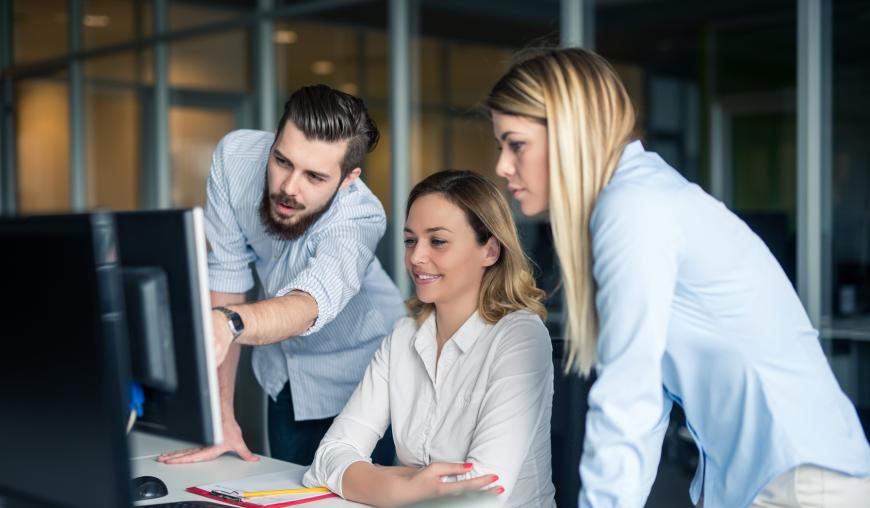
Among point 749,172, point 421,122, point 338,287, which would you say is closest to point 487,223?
point 338,287

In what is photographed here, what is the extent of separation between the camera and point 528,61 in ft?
5.14

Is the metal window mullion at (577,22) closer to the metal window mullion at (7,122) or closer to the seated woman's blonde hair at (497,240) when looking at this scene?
the seated woman's blonde hair at (497,240)

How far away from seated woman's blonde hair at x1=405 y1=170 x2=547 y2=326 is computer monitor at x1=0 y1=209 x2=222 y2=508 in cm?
86

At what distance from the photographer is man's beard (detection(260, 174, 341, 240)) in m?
2.23

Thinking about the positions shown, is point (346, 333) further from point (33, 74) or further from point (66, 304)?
point (33, 74)

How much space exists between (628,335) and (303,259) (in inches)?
44.3

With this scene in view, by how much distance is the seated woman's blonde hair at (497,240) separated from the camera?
6.91ft

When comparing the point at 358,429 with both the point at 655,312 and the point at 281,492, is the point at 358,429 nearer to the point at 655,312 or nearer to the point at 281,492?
the point at 281,492

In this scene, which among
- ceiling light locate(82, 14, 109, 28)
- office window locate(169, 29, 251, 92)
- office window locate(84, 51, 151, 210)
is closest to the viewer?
office window locate(169, 29, 251, 92)

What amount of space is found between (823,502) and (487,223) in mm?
894

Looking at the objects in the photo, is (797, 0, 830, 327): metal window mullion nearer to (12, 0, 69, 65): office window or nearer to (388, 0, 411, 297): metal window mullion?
(388, 0, 411, 297): metal window mullion

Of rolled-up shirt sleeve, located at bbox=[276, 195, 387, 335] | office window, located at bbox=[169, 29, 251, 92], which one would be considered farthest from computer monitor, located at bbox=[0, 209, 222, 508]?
office window, located at bbox=[169, 29, 251, 92]

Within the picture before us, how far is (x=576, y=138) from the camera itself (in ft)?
4.82

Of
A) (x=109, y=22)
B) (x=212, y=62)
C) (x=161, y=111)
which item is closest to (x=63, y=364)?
(x=212, y=62)
